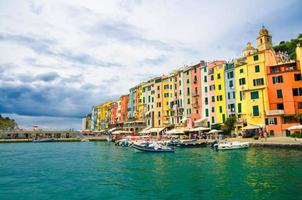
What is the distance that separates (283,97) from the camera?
55.7 meters

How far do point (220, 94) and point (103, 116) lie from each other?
90962 millimetres

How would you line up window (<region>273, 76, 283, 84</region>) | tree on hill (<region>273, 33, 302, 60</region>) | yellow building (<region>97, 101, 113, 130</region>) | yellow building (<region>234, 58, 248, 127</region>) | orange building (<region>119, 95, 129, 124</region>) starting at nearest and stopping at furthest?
window (<region>273, 76, 283, 84</region>), yellow building (<region>234, 58, 248, 127</region>), tree on hill (<region>273, 33, 302, 60</region>), orange building (<region>119, 95, 129, 124</region>), yellow building (<region>97, 101, 113, 130</region>)

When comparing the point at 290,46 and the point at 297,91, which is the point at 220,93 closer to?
the point at 297,91

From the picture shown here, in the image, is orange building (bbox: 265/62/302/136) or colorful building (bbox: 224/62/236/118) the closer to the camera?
orange building (bbox: 265/62/302/136)

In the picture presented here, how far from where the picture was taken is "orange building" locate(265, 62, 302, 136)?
5406 centimetres

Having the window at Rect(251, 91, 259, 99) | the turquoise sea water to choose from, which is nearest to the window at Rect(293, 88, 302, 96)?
the window at Rect(251, 91, 259, 99)

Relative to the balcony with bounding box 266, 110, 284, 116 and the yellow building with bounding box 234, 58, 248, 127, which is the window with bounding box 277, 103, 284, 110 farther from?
the yellow building with bounding box 234, 58, 248, 127

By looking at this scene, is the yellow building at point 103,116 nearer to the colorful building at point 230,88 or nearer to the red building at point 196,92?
the red building at point 196,92

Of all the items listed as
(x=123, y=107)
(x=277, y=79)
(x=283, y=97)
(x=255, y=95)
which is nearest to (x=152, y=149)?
(x=255, y=95)

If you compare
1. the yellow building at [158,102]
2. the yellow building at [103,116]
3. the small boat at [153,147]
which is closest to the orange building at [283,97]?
the small boat at [153,147]

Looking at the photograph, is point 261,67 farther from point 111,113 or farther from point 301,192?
point 111,113

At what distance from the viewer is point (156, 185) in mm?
21406

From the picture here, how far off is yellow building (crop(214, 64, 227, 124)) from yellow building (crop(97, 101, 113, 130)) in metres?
82.3

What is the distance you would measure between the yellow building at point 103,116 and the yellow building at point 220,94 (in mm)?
82330
